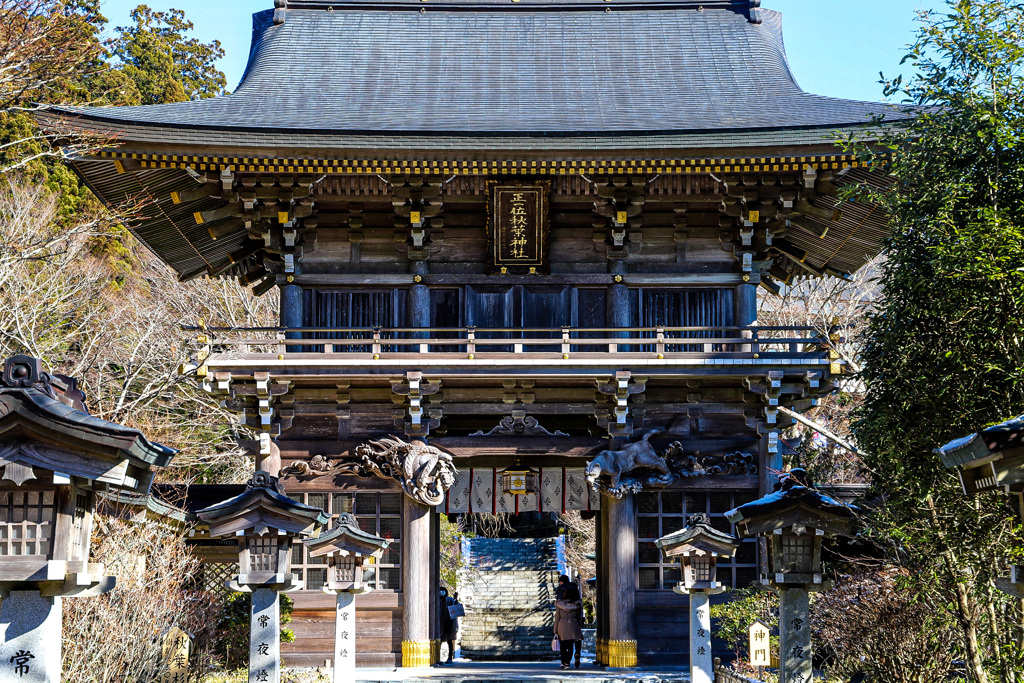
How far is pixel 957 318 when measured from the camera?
9531mm

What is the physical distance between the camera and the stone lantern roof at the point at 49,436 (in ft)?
22.3

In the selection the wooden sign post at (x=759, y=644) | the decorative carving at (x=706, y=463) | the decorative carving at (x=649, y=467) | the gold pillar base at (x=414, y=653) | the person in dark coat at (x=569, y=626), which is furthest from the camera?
the person in dark coat at (x=569, y=626)

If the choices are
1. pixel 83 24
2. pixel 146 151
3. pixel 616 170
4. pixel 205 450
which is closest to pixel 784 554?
pixel 616 170

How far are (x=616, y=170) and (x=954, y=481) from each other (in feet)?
23.0

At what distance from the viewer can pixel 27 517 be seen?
23.2 ft

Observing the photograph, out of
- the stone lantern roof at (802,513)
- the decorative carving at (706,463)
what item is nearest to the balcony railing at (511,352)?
the decorative carving at (706,463)

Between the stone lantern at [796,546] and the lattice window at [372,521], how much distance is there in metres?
6.91

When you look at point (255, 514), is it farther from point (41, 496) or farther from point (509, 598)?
point (509, 598)

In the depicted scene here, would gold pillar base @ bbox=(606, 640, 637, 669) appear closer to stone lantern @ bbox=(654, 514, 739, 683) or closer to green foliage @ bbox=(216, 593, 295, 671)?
stone lantern @ bbox=(654, 514, 739, 683)

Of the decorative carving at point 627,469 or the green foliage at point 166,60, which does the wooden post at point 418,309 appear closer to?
the decorative carving at point 627,469

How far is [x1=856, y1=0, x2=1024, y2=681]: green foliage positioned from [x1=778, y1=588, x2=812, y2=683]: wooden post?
111 centimetres

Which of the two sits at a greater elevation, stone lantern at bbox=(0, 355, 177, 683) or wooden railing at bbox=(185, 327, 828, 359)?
wooden railing at bbox=(185, 327, 828, 359)

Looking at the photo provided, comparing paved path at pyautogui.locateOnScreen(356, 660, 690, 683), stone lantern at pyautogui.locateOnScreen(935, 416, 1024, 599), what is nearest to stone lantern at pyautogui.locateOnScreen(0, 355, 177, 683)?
stone lantern at pyautogui.locateOnScreen(935, 416, 1024, 599)

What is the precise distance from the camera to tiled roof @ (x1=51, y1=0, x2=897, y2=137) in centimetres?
1605
